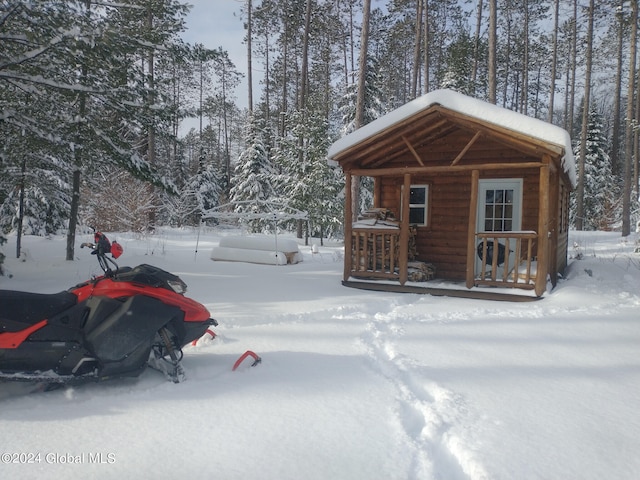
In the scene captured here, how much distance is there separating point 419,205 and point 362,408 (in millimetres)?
7271

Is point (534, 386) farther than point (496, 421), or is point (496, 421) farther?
point (534, 386)

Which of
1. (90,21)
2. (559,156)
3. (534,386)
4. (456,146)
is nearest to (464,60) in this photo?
(456,146)

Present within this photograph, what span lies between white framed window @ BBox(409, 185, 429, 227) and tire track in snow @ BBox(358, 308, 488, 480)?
571cm

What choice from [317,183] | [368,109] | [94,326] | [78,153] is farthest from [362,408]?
[368,109]

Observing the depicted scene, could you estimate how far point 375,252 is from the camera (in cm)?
842

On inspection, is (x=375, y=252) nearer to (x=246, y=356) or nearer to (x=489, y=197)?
(x=489, y=197)

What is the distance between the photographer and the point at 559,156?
268 inches

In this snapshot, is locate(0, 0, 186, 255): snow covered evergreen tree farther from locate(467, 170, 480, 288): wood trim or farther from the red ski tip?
locate(467, 170, 480, 288): wood trim

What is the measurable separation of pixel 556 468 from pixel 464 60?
24.1 meters

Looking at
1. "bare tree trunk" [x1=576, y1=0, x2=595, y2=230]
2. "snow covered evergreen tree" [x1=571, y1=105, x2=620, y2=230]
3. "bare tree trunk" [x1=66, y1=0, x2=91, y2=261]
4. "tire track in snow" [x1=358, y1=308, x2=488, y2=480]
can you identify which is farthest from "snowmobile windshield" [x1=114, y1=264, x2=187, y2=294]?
"snow covered evergreen tree" [x1=571, y1=105, x2=620, y2=230]

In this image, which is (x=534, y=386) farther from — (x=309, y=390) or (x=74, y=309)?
(x=74, y=309)

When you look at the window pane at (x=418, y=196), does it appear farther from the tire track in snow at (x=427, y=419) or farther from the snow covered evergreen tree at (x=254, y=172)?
the snow covered evergreen tree at (x=254, y=172)

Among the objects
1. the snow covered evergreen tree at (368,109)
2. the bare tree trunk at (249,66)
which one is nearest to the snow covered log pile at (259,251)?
the snow covered evergreen tree at (368,109)

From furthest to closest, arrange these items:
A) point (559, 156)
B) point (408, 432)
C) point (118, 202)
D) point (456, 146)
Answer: point (118, 202)
point (456, 146)
point (559, 156)
point (408, 432)
